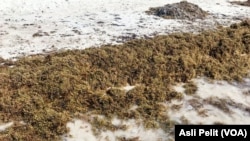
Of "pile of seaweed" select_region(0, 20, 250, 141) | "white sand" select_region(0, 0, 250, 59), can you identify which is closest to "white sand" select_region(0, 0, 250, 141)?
"white sand" select_region(0, 0, 250, 59)

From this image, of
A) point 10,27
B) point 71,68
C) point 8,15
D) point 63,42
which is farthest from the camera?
point 8,15

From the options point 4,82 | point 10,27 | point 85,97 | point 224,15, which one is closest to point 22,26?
point 10,27

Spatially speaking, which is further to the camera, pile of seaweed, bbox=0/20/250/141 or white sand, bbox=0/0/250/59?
white sand, bbox=0/0/250/59

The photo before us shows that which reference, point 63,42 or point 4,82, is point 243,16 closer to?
point 63,42

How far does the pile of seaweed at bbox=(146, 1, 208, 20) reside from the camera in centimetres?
1607

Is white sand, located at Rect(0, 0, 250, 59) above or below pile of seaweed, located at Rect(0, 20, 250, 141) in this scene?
above

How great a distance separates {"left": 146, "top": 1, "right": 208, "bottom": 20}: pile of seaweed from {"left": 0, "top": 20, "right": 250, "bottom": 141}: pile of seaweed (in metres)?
3.15

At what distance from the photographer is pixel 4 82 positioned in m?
10.1

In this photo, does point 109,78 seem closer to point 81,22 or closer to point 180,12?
point 81,22

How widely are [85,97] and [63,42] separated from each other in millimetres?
3820

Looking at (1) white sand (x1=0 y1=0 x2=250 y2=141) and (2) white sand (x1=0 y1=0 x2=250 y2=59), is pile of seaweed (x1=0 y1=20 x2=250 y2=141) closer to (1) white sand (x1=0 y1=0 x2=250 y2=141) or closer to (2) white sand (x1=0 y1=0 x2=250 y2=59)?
(1) white sand (x1=0 y1=0 x2=250 y2=141)

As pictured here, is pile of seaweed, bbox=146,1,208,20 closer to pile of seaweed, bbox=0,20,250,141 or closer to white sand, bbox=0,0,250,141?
white sand, bbox=0,0,250,141

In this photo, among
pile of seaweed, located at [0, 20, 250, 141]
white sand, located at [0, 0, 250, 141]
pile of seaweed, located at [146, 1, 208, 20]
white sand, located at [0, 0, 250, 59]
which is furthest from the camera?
pile of seaweed, located at [146, 1, 208, 20]

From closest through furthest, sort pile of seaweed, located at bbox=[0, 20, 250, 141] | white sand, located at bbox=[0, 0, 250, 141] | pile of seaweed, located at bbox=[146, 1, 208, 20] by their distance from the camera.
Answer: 1. pile of seaweed, located at bbox=[0, 20, 250, 141]
2. white sand, located at bbox=[0, 0, 250, 141]
3. pile of seaweed, located at bbox=[146, 1, 208, 20]
